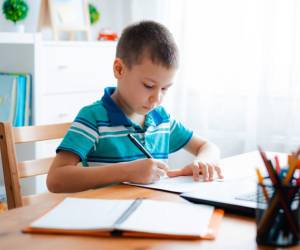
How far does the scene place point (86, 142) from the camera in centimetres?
141

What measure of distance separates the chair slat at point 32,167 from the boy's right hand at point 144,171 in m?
0.41

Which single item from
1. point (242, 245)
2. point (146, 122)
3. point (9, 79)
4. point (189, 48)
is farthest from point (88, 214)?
point (189, 48)

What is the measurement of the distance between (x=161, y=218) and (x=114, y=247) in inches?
5.5

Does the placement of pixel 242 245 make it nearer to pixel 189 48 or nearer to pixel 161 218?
pixel 161 218

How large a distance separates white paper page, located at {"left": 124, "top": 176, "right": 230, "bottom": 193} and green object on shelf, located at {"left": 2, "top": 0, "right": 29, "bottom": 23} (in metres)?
1.72

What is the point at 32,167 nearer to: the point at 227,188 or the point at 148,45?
the point at 148,45

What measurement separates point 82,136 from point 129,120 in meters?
0.16

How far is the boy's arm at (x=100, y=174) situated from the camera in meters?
1.25

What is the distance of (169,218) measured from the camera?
971 mm

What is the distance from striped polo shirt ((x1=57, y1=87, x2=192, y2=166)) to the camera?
1406 mm

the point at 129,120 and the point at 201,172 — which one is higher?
the point at 129,120

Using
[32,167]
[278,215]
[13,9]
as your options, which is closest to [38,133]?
[32,167]

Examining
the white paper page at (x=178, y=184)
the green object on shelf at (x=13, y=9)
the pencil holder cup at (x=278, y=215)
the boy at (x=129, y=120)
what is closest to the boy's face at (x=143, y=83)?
the boy at (x=129, y=120)

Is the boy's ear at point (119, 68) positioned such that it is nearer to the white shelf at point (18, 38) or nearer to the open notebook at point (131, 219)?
the open notebook at point (131, 219)
